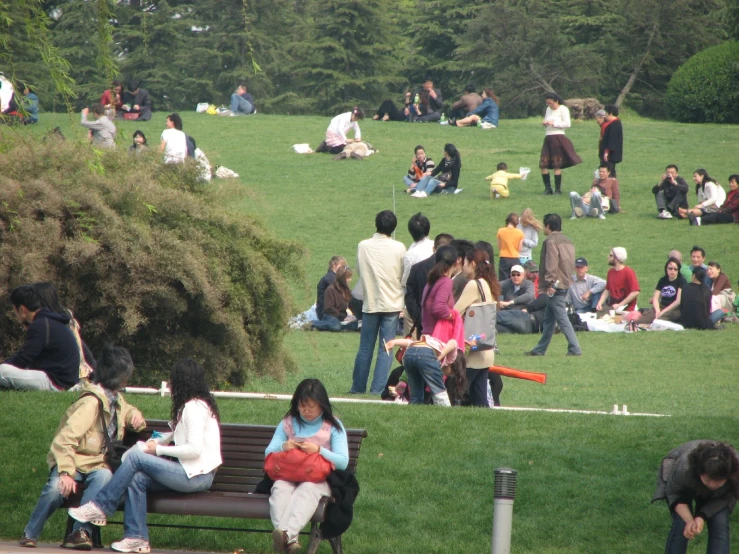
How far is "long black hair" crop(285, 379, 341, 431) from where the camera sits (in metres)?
6.77

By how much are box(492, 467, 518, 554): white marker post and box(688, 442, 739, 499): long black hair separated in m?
1.01

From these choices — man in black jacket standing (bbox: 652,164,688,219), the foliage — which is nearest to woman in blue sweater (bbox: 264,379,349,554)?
man in black jacket standing (bbox: 652,164,688,219)

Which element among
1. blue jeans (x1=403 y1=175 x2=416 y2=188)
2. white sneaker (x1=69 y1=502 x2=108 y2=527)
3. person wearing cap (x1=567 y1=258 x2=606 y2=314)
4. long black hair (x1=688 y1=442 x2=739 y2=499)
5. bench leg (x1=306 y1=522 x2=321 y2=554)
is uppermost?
long black hair (x1=688 y1=442 x2=739 y2=499)

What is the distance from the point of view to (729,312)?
62.3ft

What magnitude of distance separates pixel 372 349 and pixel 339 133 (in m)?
20.9

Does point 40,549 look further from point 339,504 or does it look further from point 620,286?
point 620,286

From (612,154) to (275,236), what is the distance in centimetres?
1452

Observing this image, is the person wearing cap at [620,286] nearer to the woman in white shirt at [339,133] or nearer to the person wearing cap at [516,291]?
the person wearing cap at [516,291]

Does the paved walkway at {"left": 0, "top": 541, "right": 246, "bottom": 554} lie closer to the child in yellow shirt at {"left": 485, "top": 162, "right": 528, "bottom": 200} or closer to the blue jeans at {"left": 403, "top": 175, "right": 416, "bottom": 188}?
the child in yellow shirt at {"left": 485, "top": 162, "right": 528, "bottom": 200}

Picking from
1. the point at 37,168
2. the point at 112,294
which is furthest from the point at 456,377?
the point at 37,168

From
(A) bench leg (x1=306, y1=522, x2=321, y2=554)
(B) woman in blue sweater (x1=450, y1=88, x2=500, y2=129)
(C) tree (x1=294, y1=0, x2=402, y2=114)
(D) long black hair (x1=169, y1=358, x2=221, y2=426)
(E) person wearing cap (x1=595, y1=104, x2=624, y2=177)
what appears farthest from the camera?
(C) tree (x1=294, y1=0, x2=402, y2=114)

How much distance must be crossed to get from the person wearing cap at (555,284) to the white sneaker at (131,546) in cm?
955

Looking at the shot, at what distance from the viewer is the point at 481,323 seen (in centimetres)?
1016

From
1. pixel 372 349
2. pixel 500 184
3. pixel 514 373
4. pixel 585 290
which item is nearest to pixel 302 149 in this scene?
pixel 500 184
